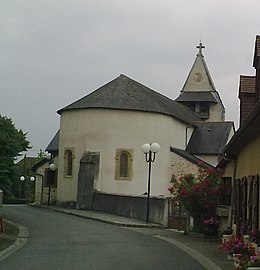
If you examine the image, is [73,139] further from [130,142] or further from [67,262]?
[67,262]

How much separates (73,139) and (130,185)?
565 centimetres

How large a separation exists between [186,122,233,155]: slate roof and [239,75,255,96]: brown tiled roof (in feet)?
110

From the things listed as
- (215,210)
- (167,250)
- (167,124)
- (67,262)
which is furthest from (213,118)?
(67,262)

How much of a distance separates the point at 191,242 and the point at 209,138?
114 feet

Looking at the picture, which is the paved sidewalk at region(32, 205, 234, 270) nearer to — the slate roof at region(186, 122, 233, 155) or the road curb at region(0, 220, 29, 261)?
the road curb at region(0, 220, 29, 261)

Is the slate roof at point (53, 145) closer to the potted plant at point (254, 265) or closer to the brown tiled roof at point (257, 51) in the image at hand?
the brown tiled roof at point (257, 51)

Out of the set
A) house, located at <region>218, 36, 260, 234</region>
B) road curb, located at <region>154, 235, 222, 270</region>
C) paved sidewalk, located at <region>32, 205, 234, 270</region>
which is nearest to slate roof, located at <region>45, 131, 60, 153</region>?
paved sidewalk, located at <region>32, 205, 234, 270</region>

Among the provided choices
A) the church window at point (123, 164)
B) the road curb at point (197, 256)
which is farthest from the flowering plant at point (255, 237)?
the church window at point (123, 164)

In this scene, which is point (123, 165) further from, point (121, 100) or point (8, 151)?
point (8, 151)

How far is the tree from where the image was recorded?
2788cm

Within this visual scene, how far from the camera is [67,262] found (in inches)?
595

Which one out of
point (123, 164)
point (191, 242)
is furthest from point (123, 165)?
point (191, 242)

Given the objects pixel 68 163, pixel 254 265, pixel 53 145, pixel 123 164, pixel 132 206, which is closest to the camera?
pixel 254 265

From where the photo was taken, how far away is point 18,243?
20078 mm
